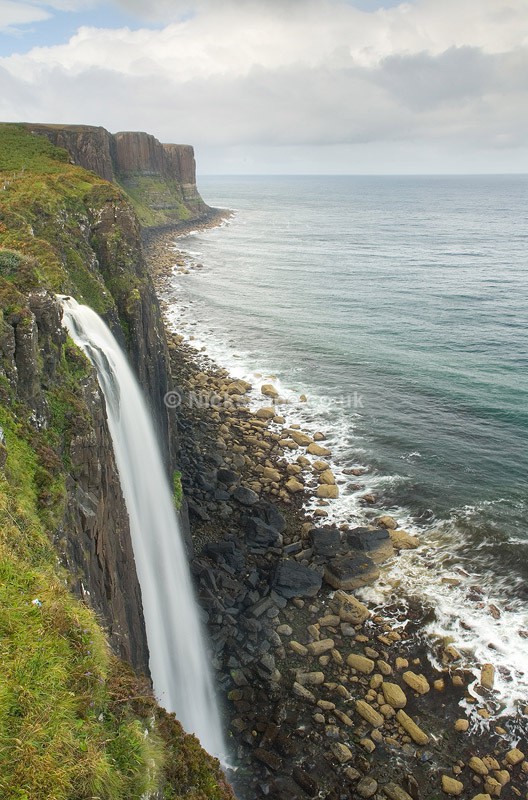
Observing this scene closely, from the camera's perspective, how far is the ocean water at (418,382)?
89.2 feet

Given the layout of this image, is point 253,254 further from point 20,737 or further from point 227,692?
point 20,737

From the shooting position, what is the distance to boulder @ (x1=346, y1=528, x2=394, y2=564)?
28.8 meters

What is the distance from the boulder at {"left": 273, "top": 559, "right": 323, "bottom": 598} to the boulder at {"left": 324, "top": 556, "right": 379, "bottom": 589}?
0.76 m

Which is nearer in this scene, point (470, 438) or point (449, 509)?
point (449, 509)

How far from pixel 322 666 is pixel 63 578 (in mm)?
15599

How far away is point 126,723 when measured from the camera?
861 cm

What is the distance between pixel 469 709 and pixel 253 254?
336ft

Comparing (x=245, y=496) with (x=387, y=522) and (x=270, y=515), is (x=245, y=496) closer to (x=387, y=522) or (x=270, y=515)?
(x=270, y=515)

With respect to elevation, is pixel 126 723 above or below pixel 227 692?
above

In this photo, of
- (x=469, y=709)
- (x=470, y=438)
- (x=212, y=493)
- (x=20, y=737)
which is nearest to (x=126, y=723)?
(x=20, y=737)

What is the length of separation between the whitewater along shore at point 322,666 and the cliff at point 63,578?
6324 millimetres

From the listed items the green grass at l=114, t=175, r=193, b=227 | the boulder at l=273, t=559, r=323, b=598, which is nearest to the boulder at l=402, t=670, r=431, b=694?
the boulder at l=273, t=559, r=323, b=598

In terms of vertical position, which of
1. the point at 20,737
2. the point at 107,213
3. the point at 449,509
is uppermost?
the point at 107,213

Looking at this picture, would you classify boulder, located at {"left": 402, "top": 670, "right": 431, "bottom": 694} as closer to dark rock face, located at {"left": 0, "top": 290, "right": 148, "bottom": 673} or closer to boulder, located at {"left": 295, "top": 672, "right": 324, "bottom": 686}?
boulder, located at {"left": 295, "top": 672, "right": 324, "bottom": 686}
